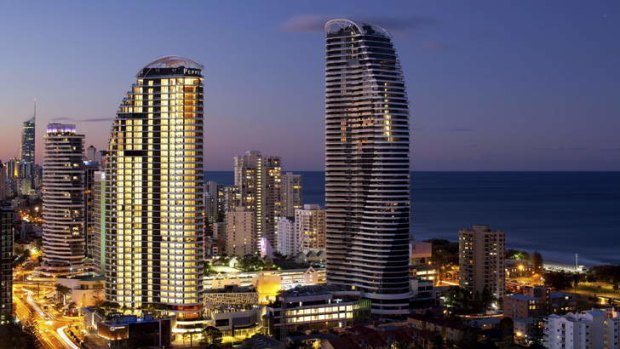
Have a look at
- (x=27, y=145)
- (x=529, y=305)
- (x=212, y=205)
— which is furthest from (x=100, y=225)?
(x=27, y=145)

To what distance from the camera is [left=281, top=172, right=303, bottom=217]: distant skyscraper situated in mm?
51559

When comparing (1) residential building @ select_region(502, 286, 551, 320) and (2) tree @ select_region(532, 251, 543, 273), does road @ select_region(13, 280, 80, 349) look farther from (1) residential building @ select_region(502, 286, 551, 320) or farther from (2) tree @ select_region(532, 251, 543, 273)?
(2) tree @ select_region(532, 251, 543, 273)

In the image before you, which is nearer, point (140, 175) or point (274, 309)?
point (274, 309)

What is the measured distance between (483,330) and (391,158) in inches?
310

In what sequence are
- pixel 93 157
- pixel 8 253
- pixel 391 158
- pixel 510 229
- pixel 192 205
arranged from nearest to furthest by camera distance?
pixel 8 253, pixel 192 205, pixel 391 158, pixel 93 157, pixel 510 229

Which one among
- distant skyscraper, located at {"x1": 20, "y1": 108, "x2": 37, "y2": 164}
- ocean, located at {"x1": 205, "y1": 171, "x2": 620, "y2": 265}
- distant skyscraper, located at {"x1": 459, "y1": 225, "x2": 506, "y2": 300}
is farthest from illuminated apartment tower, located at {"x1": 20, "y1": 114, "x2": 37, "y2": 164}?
distant skyscraper, located at {"x1": 459, "y1": 225, "x2": 506, "y2": 300}

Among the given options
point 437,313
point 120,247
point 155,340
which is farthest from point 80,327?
point 437,313

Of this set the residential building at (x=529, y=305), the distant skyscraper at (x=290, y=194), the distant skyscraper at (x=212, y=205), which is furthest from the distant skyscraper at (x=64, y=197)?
the distant skyscraper at (x=212, y=205)

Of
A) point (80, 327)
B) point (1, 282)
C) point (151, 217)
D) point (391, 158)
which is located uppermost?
point (391, 158)

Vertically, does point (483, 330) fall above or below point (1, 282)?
below

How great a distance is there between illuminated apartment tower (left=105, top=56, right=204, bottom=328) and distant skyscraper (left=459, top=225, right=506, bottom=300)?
38.8ft

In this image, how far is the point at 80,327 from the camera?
27.0 m

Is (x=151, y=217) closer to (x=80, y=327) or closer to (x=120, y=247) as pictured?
(x=120, y=247)

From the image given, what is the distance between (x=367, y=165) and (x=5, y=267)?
13530mm
